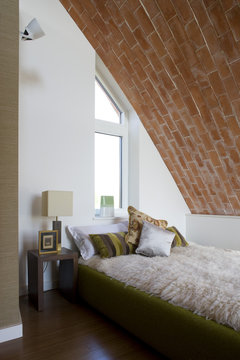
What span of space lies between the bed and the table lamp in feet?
2.12

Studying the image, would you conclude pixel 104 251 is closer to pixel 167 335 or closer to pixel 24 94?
pixel 167 335

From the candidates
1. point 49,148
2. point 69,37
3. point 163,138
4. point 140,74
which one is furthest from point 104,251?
point 69,37

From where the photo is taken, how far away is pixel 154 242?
3.05m

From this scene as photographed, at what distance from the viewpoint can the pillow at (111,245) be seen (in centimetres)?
296

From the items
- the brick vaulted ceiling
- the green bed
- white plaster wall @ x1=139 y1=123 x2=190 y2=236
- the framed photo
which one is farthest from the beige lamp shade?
the brick vaulted ceiling

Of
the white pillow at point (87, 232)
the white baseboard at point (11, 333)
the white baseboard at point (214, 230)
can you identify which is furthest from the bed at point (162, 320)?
the white baseboard at point (214, 230)

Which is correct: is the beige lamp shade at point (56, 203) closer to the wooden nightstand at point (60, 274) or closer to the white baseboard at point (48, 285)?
the wooden nightstand at point (60, 274)

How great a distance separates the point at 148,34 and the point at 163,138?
1461 mm

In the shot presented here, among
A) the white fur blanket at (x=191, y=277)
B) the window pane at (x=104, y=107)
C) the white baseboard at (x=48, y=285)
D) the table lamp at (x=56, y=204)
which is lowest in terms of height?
the white baseboard at (x=48, y=285)

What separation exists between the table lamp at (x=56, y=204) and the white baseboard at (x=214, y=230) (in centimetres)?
237

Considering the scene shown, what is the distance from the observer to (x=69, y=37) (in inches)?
139

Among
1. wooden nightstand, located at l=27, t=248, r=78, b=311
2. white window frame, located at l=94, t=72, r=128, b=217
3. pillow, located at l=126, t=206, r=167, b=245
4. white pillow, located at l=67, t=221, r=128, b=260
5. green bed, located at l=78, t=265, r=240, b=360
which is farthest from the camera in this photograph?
white window frame, located at l=94, t=72, r=128, b=217

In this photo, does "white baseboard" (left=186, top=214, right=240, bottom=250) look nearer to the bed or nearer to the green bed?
the bed

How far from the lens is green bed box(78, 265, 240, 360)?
1534 mm
